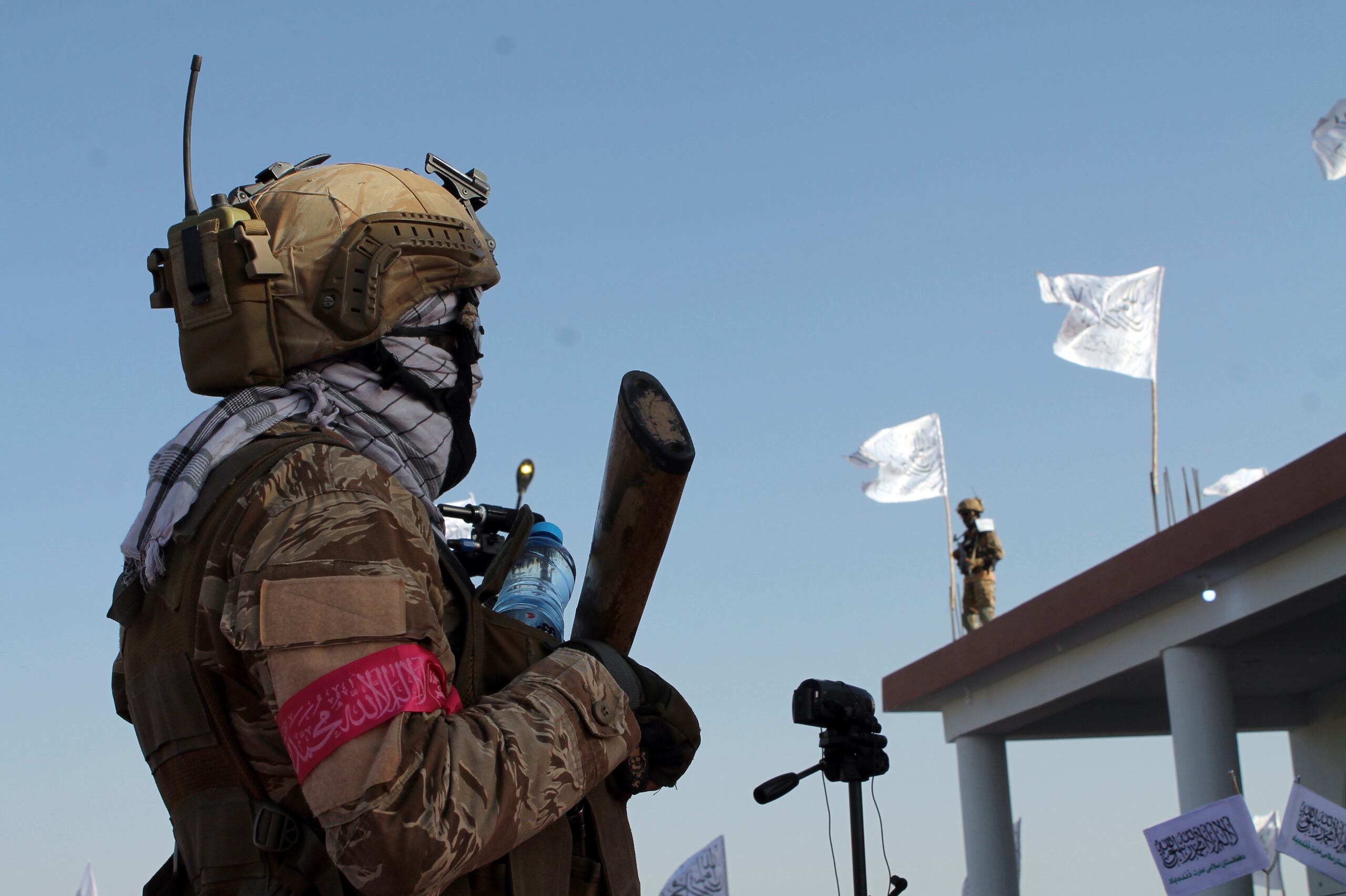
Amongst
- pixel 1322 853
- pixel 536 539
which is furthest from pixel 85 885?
pixel 536 539

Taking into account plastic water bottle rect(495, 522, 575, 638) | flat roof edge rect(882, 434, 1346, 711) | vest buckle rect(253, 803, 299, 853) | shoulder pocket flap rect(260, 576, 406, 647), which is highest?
flat roof edge rect(882, 434, 1346, 711)

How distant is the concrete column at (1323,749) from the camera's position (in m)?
13.9

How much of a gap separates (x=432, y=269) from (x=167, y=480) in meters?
0.68

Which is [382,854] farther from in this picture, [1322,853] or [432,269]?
[1322,853]

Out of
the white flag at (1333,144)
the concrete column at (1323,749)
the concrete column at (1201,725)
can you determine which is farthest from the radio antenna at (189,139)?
the concrete column at (1323,749)

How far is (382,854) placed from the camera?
1797 mm

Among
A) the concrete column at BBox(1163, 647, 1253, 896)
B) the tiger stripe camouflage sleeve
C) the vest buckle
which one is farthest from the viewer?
the concrete column at BBox(1163, 647, 1253, 896)

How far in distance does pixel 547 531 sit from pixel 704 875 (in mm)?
16187

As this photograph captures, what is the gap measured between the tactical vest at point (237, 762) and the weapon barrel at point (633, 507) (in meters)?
0.18

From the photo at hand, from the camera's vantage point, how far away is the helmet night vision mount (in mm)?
2473

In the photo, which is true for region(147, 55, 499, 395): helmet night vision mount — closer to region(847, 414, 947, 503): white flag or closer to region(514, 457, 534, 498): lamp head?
region(514, 457, 534, 498): lamp head

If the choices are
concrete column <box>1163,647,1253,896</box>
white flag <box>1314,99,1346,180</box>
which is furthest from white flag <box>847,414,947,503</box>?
concrete column <box>1163,647,1253,896</box>

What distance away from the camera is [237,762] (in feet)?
6.75

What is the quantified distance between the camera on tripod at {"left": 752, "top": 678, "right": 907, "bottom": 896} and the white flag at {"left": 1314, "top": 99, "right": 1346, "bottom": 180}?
11890 millimetres
